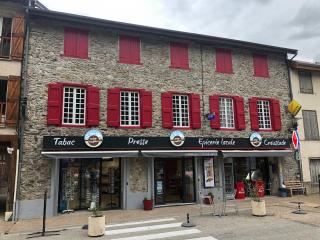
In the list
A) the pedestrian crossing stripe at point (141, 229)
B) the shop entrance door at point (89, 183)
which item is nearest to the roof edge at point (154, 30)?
the shop entrance door at point (89, 183)

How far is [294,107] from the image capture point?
16703 millimetres

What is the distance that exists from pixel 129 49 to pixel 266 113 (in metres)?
9.00

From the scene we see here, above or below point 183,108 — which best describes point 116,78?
above

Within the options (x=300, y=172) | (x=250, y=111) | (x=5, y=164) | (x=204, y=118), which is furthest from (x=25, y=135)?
(x=300, y=172)

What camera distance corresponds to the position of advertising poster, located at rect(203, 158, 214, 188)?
14.7 metres

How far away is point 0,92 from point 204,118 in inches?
402

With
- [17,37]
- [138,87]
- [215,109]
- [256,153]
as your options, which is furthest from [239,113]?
[17,37]

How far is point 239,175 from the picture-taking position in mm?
16297

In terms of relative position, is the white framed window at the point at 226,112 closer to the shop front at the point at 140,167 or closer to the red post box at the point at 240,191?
the shop front at the point at 140,167

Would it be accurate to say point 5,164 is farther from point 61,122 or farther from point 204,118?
point 204,118

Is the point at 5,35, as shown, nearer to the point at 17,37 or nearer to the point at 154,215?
the point at 17,37

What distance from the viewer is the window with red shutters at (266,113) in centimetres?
1647

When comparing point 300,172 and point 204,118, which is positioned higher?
point 204,118

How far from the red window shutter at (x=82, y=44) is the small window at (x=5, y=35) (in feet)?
10.1
